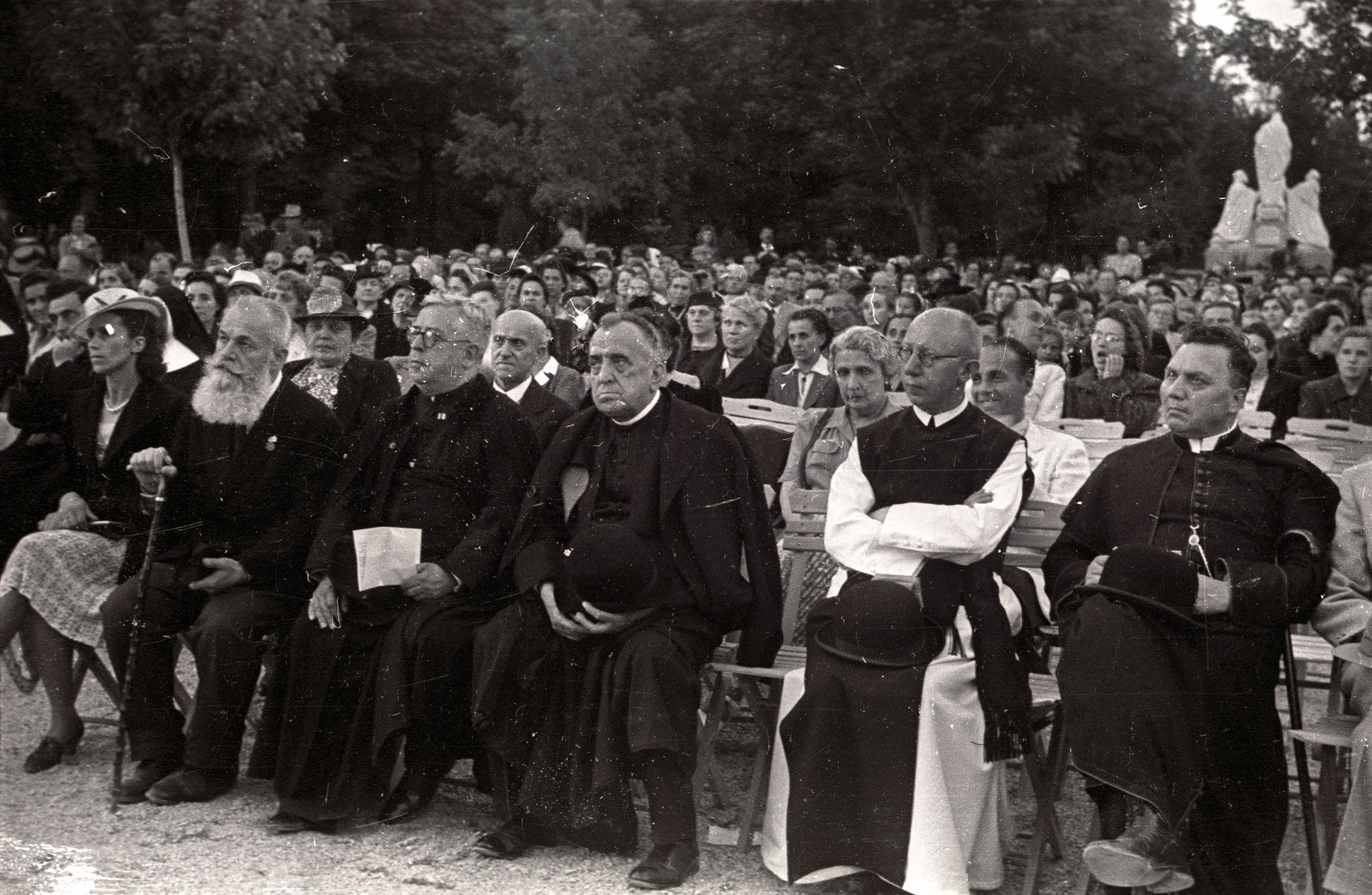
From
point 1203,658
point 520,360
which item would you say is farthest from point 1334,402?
point 1203,658

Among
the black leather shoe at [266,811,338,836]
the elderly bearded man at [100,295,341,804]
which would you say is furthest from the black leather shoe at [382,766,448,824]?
the elderly bearded man at [100,295,341,804]

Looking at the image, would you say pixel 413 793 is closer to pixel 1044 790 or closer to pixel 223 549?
pixel 223 549

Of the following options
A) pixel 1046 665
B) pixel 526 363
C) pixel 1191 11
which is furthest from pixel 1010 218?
pixel 1046 665

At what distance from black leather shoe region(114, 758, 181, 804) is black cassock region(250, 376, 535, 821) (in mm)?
355

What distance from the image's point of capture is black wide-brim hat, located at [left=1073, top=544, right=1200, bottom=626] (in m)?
4.10

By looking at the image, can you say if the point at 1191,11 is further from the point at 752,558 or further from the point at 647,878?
the point at 647,878

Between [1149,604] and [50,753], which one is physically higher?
[1149,604]

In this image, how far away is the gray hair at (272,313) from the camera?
5797mm

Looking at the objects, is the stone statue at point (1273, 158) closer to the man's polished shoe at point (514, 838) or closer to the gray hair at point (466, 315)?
the gray hair at point (466, 315)

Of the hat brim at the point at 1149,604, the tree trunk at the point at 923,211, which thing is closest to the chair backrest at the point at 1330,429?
the hat brim at the point at 1149,604

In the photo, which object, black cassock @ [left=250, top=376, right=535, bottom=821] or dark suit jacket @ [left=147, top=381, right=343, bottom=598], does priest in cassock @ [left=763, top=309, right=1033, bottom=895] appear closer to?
black cassock @ [left=250, top=376, right=535, bottom=821]

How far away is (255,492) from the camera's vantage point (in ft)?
18.4

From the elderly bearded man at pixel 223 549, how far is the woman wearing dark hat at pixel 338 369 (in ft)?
3.25

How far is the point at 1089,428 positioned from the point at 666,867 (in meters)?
3.84
